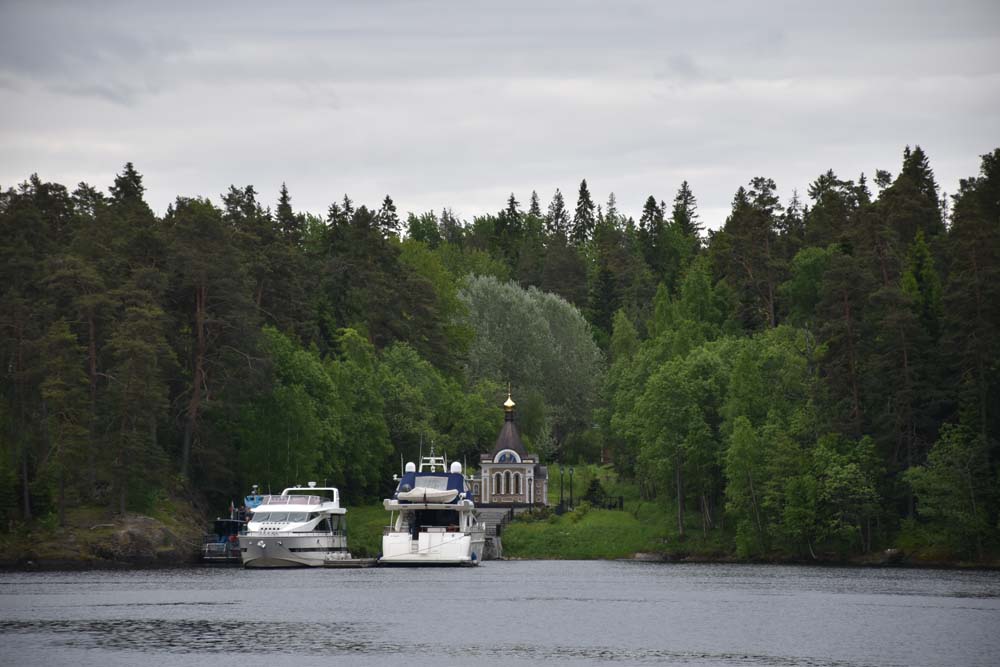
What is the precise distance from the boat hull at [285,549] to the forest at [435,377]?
27.9ft

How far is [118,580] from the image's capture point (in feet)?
268

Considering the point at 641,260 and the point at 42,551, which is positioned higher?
the point at 641,260

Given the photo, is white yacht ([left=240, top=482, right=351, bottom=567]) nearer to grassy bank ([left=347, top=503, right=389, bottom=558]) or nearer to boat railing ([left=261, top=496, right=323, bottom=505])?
boat railing ([left=261, top=496, right=323, bottom=505])

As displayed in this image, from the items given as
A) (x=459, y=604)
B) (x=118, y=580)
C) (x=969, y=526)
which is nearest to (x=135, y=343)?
(x=118, y=580)

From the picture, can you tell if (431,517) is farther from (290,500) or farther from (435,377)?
(435,377)

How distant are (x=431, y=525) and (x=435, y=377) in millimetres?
38218

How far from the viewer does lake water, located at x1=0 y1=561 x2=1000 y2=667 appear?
5219cm

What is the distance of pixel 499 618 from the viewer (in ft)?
207

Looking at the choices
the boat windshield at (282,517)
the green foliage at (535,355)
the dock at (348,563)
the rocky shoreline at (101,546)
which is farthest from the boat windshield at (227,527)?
the green foliage at (535,355)

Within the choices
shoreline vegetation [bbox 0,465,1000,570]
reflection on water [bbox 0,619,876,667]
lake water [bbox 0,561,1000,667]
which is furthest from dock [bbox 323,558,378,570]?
reflection on water [bbox 0,619,876,667]

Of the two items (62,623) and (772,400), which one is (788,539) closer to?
(772,400)

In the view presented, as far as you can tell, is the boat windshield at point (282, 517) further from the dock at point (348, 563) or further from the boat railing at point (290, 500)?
the dock at point (348, 563)

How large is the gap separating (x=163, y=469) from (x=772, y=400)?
40.5 metres

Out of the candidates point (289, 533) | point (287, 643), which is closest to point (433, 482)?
point (289, 533)
